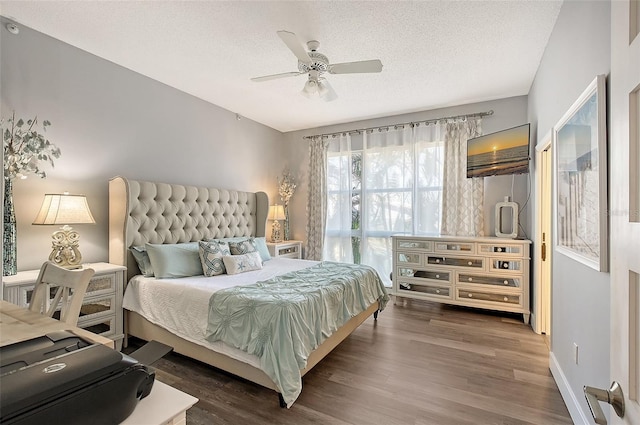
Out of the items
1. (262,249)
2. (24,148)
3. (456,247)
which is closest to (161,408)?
(24,148)

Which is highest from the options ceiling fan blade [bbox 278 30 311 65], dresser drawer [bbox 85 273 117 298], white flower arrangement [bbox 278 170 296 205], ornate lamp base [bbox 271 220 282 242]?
ceiling fan blade [bbox 278 30 311 65]

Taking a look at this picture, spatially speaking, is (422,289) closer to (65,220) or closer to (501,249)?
(501,249)

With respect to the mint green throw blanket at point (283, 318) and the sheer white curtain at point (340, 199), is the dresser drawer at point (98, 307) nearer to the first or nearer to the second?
the mint green throw blanket at point (283, 318)

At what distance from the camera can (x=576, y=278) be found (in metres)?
1.84

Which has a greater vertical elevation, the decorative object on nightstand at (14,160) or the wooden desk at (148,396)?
the decorative object on nightstand at (14,160)

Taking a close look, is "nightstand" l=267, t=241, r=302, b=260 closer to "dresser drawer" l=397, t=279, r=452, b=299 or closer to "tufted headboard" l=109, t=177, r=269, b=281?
"tufted headboard" l=109, t=177, r=269, b=281

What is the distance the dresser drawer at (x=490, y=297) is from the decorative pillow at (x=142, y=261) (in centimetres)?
353

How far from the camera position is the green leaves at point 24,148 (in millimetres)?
2221

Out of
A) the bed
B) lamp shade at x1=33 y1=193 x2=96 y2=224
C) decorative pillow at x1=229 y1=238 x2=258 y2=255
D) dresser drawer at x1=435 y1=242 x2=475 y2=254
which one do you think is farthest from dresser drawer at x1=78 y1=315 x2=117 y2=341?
dresser drawer at x1=435 y1=242 x2=475 y2=254

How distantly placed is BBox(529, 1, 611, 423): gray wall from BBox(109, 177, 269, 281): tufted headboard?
3530 millimetres

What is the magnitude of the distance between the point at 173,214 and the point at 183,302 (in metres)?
1.29

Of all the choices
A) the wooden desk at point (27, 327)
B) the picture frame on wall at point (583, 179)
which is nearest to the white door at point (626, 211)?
the picture frame on wall at point (583, 179)

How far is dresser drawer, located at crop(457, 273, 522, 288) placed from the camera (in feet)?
11.3

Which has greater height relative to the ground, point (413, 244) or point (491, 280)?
point (413, 244)
